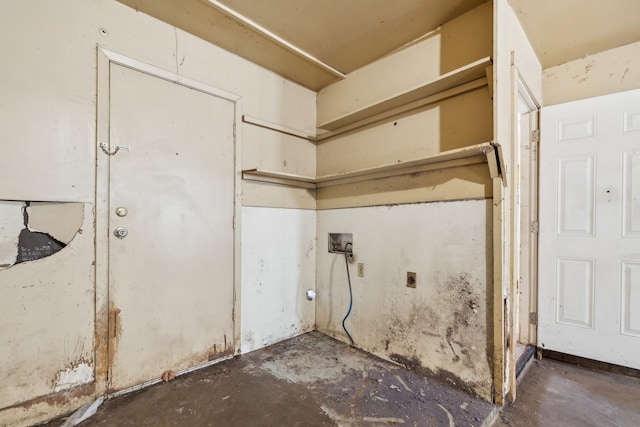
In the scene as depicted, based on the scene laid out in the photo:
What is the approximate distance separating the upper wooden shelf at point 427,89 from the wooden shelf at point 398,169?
0.45 metres

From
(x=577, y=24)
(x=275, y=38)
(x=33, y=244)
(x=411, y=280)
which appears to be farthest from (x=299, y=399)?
(x=577, y=24)

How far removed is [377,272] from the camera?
2.28 m

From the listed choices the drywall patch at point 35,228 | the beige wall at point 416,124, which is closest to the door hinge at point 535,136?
the beige wall at point 416,124

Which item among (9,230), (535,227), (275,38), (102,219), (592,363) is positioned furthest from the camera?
(535,227)

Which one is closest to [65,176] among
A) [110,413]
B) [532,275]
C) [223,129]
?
[223,129]

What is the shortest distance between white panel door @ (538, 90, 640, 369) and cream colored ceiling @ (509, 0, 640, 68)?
0.38 m

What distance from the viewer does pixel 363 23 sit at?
6.37ft

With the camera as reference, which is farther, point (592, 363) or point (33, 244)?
point (592, 363)

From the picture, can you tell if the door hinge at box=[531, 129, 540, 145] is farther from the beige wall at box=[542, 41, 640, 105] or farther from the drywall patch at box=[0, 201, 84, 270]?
the drywall patch at box=[0, 201, 84, 270]

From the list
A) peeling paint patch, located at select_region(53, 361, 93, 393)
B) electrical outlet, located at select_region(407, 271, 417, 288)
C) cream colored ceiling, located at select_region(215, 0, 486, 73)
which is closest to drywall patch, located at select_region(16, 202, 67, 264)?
peeling paint patch, located at select_region(53, 361, 93, 393)

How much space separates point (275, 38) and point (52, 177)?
5.22ft

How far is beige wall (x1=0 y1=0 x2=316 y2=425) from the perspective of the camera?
1.42 meters

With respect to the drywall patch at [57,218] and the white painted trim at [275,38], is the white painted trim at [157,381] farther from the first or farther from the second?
the white painted trim at [275,38]

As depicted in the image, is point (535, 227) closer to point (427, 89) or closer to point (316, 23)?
point (427, 89)
